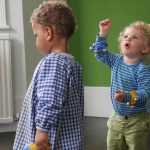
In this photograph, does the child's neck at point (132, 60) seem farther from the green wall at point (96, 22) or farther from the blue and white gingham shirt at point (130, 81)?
the green wall at point (96, 22)

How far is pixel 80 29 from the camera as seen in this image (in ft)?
10.5

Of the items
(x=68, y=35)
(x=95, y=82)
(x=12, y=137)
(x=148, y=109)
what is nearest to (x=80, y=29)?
(x=95, y=82)

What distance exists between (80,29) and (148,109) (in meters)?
1.63

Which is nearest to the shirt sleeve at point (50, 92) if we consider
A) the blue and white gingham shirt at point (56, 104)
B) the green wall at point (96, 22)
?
the blue and white gingham shirt at point (56, 104)

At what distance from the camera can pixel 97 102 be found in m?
3.32

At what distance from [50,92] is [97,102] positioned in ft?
7.40

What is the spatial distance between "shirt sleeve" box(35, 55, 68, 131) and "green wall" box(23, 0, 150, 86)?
5.64ft

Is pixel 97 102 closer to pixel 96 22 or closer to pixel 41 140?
pixel 96 22

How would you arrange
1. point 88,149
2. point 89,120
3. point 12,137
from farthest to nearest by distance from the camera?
point 89,120, point 12,137, point 88,149

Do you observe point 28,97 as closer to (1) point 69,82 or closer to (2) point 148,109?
(1) point 69,82

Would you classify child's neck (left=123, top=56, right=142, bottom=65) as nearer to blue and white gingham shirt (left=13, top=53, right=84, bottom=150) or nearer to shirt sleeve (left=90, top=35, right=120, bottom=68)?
shirt sleeve (left=90, top=35, right=120, bottom=68)

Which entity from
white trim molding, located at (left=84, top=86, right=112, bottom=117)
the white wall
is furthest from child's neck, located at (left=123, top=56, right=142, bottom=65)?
white trim molding, located at (left=84, top=86, right=112, bottom=117)

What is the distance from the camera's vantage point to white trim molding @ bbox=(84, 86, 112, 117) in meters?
3.29

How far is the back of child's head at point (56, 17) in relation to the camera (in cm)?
116
